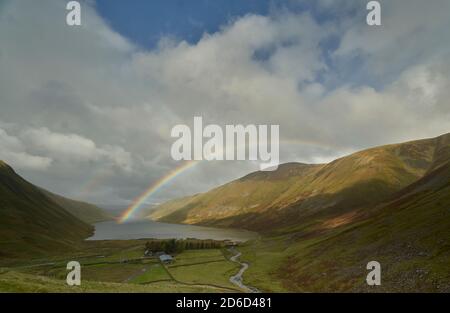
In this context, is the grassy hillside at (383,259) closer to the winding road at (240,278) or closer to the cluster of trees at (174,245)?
the winding road at (240,278)

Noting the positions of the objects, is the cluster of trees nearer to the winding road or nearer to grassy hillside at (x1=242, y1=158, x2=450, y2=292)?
the winding road

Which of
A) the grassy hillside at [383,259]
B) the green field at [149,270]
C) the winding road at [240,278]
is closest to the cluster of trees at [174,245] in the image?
the green field at [149,270]

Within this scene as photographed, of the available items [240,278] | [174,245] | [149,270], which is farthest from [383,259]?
[174,245]

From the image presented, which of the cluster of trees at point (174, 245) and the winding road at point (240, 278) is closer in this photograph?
the winding road at point (240, 278)

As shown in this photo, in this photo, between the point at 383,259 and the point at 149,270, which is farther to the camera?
the point at 149,270

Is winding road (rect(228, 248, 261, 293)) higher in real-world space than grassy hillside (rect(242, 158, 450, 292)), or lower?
lower

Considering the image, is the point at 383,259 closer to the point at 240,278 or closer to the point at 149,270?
the point at 240,278

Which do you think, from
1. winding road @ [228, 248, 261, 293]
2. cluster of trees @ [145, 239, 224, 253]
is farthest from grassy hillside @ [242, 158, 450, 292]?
cluster of trees @ [145, 239, 224, 253]

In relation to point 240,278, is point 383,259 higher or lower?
higher

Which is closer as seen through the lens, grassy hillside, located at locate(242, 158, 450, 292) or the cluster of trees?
grassy hillside, located at locate(242, 158, 450, 292)

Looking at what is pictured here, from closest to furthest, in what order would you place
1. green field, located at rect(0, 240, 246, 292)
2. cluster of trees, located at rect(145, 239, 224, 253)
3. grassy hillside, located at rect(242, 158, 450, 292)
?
grassy hillside, located at rect(242, 158, 450, 292) < green field, located at rect(0, 240, 246, 292) < cluster of trees, located at rect(145, 239, 224, 253)

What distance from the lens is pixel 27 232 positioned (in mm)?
188375

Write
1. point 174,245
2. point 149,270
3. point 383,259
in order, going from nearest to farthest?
point 383,259
point 149,270
point 174,245
